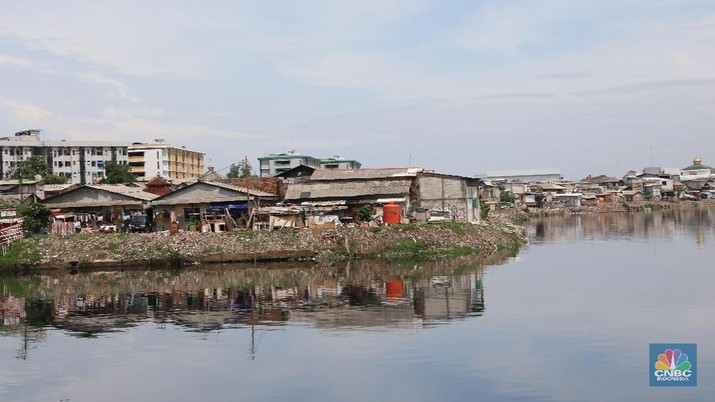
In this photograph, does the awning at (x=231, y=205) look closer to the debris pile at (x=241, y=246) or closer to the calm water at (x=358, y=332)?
the debris pile at (x=241, y=246)

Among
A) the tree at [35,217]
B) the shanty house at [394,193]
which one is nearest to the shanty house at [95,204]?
the tree at [35,217]

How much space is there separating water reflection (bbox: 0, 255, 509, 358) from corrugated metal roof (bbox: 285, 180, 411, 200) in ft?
27.9

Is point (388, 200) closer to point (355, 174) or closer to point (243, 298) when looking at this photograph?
point (355, 174)

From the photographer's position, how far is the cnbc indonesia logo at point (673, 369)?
14891mm

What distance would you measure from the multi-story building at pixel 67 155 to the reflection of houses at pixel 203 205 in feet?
166

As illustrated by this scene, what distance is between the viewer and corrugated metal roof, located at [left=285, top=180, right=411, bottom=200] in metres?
44.3

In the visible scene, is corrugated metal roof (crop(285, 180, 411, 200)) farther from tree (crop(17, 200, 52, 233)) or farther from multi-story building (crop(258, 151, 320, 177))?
multi-story building (crop(258, 151, 320, 177))

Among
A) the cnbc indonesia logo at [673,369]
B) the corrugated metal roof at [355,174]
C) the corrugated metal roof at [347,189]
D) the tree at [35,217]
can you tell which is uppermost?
the corrugated metal roof at [355,174]

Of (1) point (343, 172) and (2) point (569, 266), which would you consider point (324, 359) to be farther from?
(1) point (343, 172)

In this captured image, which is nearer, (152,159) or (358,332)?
(358,332)

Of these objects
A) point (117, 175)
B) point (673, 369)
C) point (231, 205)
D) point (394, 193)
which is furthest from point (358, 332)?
point (117, 175)

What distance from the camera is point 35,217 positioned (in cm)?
4000

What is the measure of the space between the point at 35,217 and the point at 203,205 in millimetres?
7956

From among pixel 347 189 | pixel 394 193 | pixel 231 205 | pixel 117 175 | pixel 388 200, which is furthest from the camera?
pixel 117 175
